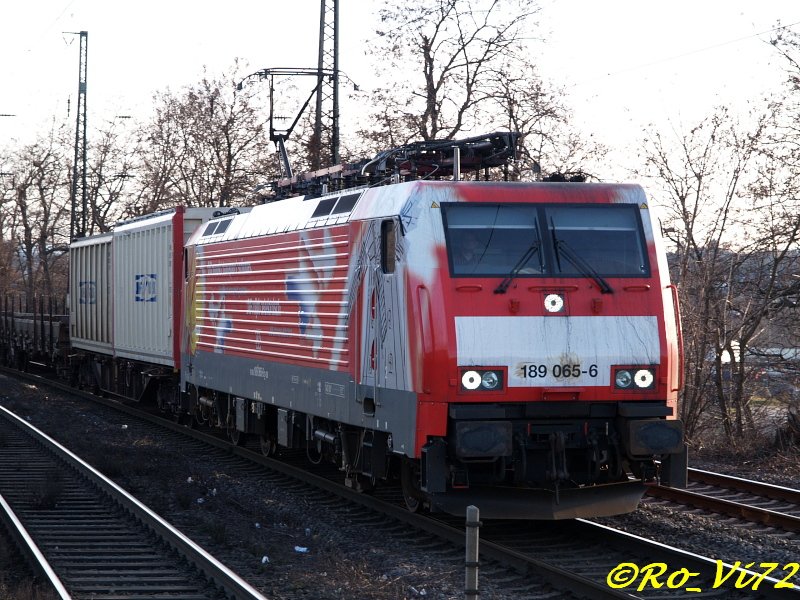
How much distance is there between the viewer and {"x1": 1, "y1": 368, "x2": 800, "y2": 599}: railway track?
7.76 metres

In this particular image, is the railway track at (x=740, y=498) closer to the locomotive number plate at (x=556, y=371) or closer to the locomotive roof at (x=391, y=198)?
the locomotive number plate at (x=556, y=371)

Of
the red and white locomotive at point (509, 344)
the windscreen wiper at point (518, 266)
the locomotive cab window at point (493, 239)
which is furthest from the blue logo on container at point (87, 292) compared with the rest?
the windscreen wiper at point (518, 266)

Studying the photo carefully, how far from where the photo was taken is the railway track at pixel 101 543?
322 inches

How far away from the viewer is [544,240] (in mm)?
9594

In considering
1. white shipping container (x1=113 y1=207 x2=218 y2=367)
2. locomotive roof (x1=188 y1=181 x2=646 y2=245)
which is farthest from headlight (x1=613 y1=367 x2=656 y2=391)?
white shipping container (x1=113 y1=207 x2=218 y2=367)

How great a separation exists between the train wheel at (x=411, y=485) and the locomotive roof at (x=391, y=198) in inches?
85.6

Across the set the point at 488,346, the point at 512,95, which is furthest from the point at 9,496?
the point at 512,95

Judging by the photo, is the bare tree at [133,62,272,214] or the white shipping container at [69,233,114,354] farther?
the bare tree at [133,62,272,214]

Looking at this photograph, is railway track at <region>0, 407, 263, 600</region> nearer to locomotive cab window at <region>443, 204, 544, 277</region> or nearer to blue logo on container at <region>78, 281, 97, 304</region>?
locomotive cab window at <region>443, 204, 544, 277</region>

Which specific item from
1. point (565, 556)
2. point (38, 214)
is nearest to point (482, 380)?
point (565, 556)

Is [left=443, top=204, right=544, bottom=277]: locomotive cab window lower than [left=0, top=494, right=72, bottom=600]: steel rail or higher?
higher

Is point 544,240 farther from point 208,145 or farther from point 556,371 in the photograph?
point 208,145

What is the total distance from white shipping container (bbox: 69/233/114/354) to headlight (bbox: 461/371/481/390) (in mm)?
15662

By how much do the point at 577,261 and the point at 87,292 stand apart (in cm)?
1842
